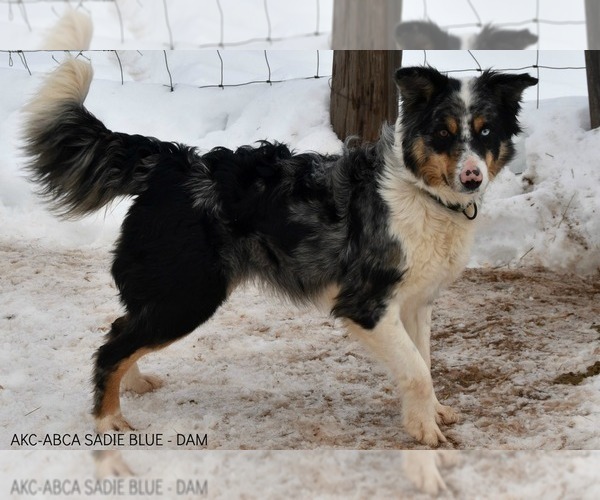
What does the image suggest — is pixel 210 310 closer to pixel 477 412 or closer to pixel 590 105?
pixel 477 412

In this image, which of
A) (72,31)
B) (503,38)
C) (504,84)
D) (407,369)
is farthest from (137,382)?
(503,38)

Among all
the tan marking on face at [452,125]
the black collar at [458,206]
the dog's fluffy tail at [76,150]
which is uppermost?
the tan marking on face at [452,125]

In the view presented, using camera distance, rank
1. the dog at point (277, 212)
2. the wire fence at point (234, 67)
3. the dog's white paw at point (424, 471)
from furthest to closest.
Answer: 1. the wire fence at point (234, 67)
2. the dog at point (277, 212)
3. the dog's white paw at point (424, 471)

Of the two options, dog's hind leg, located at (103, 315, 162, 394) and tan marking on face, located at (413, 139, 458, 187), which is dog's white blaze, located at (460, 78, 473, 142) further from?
dog's hind leg, located at (103, 315, 162, 394)

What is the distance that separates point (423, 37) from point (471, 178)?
671mm

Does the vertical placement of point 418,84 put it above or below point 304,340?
above

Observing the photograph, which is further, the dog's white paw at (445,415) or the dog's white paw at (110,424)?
the dog's white paw at (445,415)

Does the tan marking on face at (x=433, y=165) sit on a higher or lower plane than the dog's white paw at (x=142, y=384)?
higher

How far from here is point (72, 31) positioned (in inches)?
140

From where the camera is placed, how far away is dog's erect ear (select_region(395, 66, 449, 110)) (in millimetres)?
3605

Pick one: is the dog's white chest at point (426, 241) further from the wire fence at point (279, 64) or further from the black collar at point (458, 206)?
the wire fence at point (279, 64)

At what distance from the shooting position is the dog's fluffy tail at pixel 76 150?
373cm

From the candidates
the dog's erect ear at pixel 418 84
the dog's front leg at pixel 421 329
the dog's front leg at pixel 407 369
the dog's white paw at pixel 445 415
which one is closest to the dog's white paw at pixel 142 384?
the dog's front leg at pixel 407 369

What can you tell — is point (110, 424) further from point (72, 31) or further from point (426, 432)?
point (72, 31)
